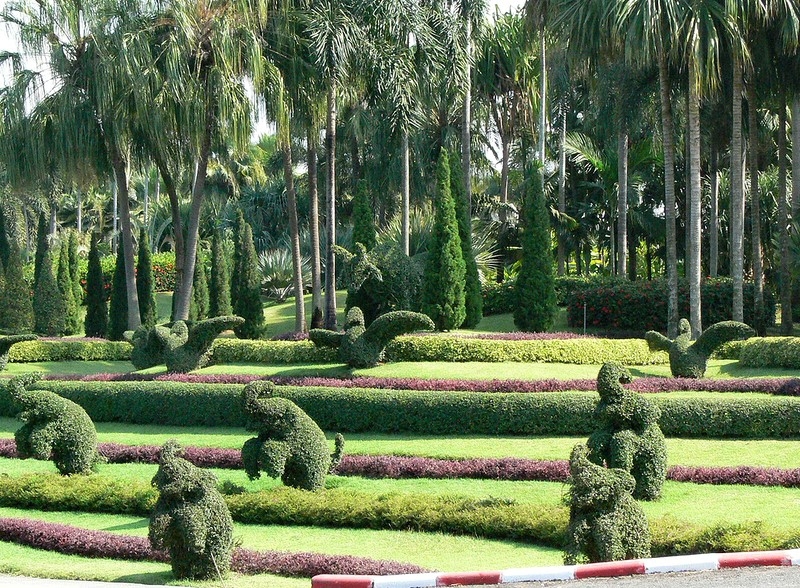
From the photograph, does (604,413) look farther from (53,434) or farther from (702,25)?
(702,25)

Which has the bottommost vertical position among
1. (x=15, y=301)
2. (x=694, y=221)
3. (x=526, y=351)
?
(x=526, y=351)

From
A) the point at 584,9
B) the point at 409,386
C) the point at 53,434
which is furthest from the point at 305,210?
the point at 53,434

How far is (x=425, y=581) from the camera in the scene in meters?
8.42

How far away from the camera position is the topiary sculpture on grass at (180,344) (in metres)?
20.7

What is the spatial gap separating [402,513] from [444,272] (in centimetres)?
1300

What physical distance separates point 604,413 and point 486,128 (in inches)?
1077

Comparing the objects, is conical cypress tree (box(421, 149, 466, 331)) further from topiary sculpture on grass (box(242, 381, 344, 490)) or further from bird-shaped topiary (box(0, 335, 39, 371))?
topiary sculpture on grass (box(242, 381, 344, 490))

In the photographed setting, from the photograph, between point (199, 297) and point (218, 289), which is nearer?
point (218, 289)

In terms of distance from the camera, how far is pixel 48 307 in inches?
1275

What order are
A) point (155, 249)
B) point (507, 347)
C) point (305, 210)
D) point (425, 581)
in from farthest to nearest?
point (155, 249)
point (305, 210)
point (507, 347)
point (425, 581)

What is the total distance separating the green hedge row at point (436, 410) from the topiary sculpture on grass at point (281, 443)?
13.8 ft

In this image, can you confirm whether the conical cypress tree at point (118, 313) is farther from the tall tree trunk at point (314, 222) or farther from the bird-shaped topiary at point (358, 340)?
the bird-shaped topiary at point (358, 340)

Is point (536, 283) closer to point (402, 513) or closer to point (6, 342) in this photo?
point (6, 342)

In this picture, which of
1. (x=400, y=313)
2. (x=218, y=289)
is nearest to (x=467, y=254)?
(x=400, y=313)
